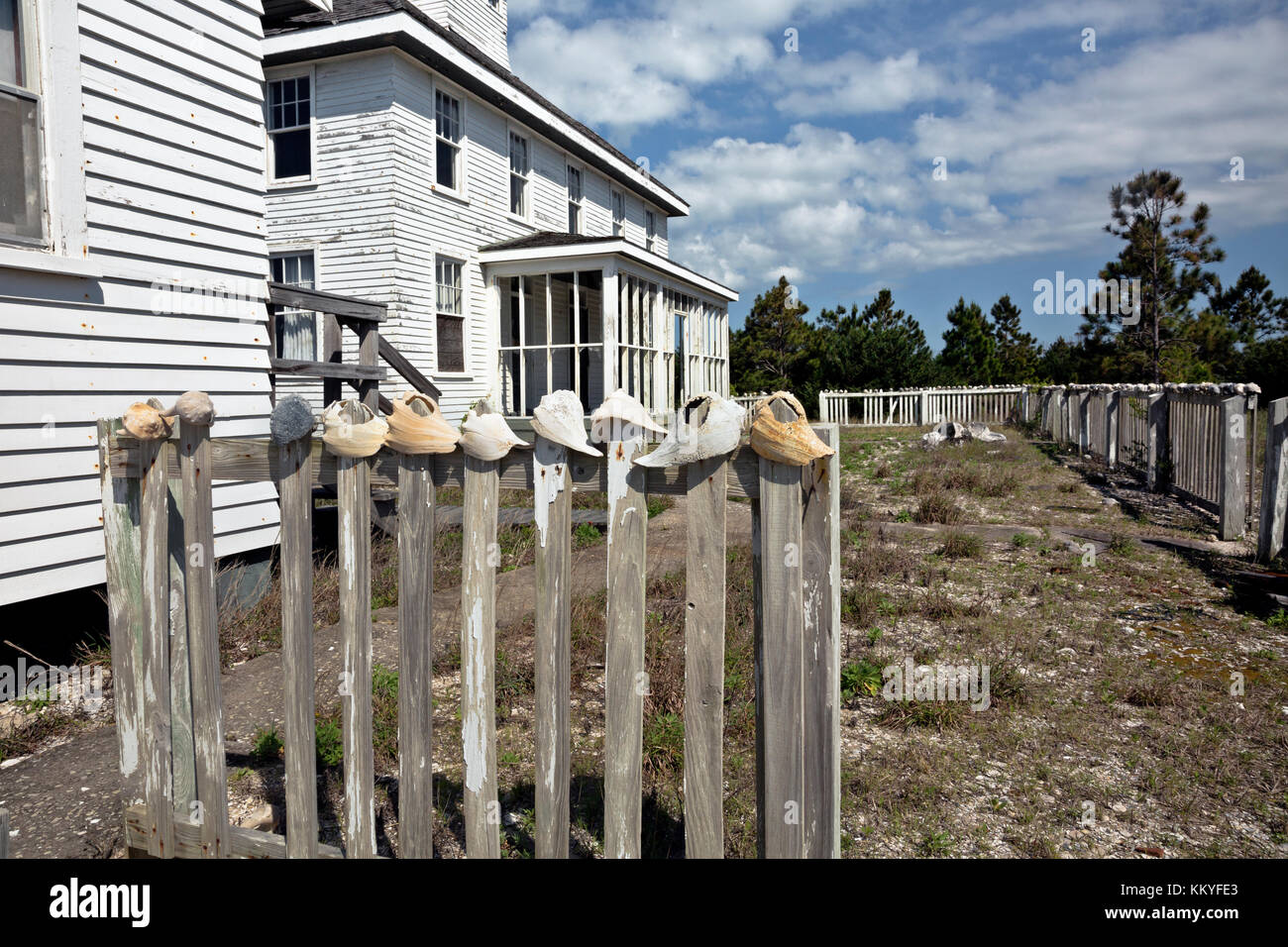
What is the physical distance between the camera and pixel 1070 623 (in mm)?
5008

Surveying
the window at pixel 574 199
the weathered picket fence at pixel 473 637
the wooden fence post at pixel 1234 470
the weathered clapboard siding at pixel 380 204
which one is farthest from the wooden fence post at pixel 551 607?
the window at pixel 574 199

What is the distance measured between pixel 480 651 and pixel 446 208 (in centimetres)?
1259

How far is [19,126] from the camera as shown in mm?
4367

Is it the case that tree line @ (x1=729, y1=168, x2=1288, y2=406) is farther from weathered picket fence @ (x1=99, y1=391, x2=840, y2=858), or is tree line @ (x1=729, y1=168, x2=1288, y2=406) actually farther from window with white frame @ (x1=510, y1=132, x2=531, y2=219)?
weathered picket fence @ (x1=99, y1=391, x2=840, y2=858)

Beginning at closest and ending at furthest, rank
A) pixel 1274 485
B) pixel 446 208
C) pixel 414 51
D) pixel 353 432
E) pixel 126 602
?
pixel 353 432 → pixel 126 602 → pixel 1274 485 → pixel 414 51 → pixel 446 208

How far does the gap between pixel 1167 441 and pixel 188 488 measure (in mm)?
11354

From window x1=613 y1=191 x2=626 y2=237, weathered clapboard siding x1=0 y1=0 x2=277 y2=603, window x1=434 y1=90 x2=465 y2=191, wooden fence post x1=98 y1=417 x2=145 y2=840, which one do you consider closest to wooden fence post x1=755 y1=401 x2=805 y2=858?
wooden fence post x1=98 y1=417 x2=145 y2=840

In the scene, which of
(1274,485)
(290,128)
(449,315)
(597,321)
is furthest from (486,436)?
(597,321)

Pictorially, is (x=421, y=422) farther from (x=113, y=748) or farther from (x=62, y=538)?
(x=62, y=538)

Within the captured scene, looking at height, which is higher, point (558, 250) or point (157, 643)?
point (558, 250)

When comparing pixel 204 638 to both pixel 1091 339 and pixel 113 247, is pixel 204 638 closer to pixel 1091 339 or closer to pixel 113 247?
pixel 113 247

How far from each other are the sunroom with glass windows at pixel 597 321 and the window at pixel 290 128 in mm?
3216

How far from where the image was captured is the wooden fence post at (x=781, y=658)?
1.73 metres
